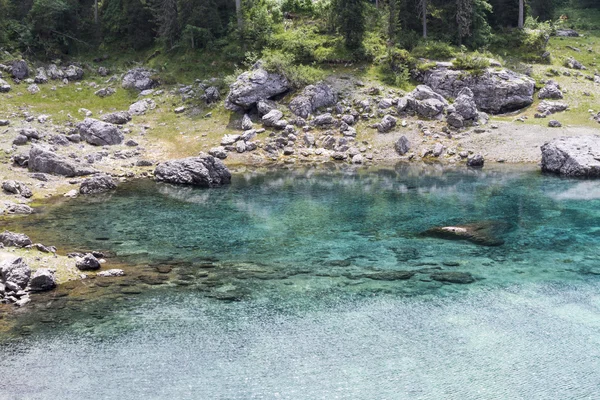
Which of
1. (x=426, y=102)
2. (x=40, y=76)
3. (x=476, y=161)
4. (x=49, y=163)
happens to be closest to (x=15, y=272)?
(x=49, y=163)

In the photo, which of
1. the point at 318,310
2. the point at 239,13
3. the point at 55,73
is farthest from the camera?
the point at 239,13

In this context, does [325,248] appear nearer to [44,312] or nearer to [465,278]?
[465,278]

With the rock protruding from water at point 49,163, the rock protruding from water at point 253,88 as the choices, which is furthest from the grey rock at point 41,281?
the rock protruding from water at point 253,88

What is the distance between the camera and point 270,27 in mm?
72000

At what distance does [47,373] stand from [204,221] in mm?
18121

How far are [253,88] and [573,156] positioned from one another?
34854 mm

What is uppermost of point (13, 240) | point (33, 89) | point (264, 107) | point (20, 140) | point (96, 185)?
point (33, 89)

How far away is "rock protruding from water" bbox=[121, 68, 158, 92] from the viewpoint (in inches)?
2662

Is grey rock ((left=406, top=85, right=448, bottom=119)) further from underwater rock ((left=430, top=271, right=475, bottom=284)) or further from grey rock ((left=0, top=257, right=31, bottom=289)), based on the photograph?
grey rock ((left=0, top=257, right=31, bottom=289))

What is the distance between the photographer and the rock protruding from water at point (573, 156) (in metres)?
46.1

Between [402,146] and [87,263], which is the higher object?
[87,263]

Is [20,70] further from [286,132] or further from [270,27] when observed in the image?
[286,132]

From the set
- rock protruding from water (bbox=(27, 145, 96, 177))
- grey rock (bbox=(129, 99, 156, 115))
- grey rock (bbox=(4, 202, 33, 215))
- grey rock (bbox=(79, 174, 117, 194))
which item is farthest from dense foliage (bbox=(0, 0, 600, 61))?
grey rock (bbox=(4, 202, 33, 215))

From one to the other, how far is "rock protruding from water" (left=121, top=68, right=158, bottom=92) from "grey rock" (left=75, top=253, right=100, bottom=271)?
4688cm
